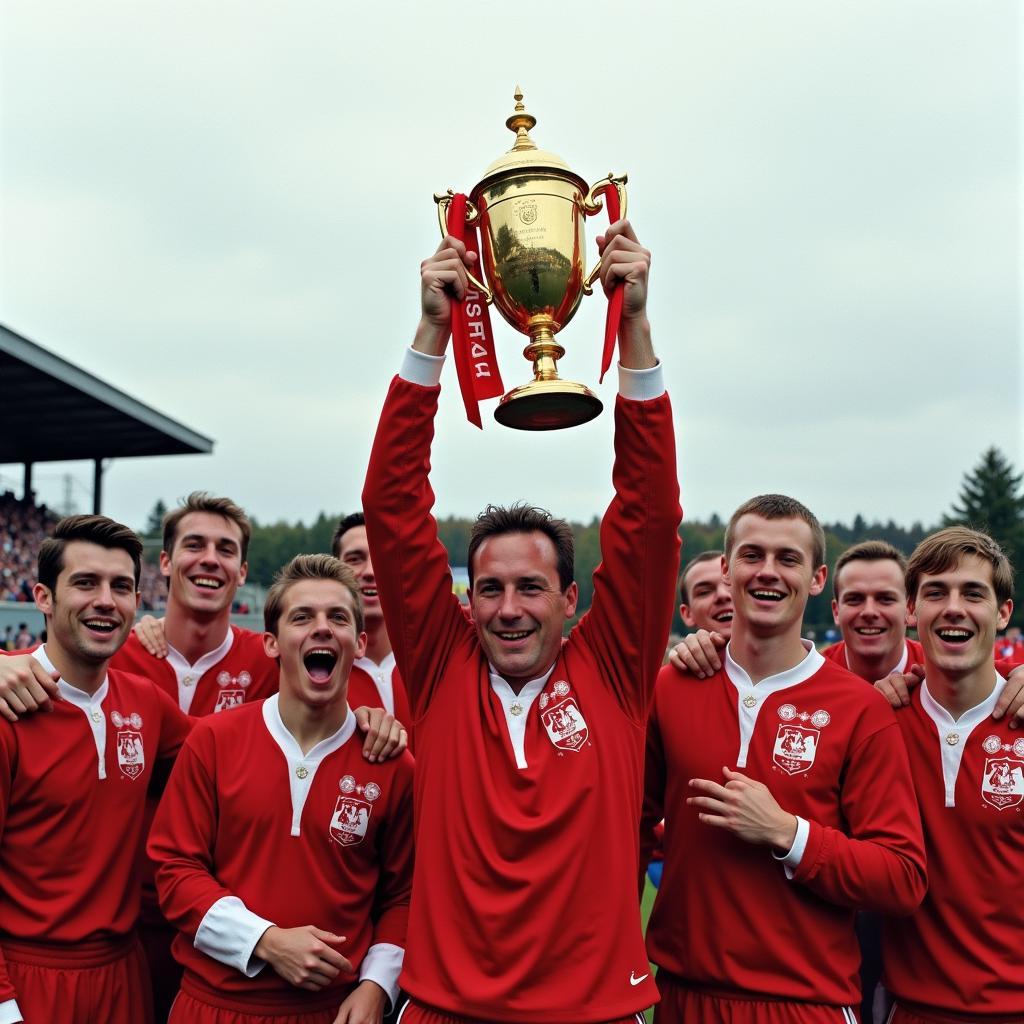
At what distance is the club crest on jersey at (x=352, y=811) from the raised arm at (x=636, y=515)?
886 mm

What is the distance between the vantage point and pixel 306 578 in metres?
3.69

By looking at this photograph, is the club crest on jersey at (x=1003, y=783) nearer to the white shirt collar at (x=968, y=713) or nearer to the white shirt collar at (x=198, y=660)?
the white shirt collar at (x=968, y=713)

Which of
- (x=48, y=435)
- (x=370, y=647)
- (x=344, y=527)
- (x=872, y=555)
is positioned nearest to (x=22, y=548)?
(x=48, y=435)

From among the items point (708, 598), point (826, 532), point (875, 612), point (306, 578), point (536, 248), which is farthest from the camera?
point (826, 532)

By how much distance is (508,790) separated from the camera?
2871mm

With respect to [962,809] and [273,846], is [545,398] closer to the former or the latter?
[273,846]

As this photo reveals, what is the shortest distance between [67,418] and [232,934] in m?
21.8

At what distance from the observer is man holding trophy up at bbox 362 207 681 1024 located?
273cm

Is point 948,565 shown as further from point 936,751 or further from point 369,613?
point 369,613

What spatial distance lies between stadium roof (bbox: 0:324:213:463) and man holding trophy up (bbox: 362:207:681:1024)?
16545 mm

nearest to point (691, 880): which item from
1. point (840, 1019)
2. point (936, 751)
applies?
point (840, 1019)

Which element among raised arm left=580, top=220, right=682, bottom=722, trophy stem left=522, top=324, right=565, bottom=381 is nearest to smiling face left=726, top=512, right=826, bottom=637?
raised arm left=580, top=220, right=682, bottom=722

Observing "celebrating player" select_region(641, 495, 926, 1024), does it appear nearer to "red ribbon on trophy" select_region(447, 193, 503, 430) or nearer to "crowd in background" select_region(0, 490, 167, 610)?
"red ribbon on trophy" select_region(447, 193, 503, 430)

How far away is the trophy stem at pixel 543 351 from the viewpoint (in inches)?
118
